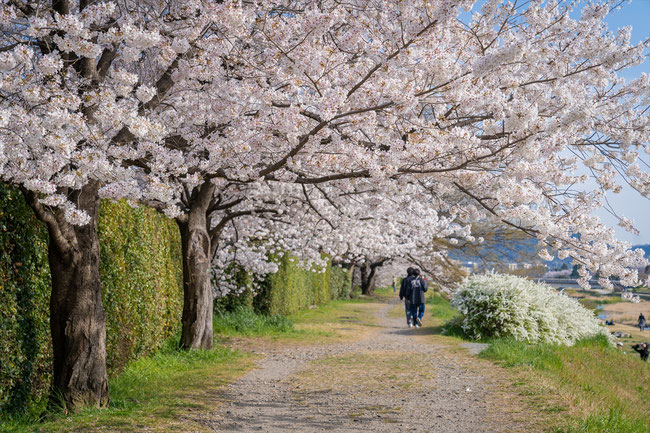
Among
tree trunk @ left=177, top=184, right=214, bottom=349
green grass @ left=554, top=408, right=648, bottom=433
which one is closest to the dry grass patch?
tree trunk @ left=177, top=184, right=214, bottom=349

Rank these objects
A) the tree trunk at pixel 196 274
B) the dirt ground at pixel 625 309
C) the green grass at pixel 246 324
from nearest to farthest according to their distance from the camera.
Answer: the tree trunk at pixel 196 274, the green grass at pixel 246 324, the dirt ground at pixel 625 309

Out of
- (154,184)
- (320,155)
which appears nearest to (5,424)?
(154,184)

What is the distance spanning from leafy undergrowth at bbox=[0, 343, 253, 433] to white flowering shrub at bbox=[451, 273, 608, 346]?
5.90 meters

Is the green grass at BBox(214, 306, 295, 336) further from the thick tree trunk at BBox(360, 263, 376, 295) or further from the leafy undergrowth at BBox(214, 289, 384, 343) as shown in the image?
the thick tree trunk at BBox(360, 263, 376, 295)

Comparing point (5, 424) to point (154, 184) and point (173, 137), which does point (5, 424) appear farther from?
point (173, 137)

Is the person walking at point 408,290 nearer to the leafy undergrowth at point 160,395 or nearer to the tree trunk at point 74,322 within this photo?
the leafy undergrowth at point 160,395

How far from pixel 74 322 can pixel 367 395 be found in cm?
371

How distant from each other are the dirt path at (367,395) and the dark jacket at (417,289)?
4635mm

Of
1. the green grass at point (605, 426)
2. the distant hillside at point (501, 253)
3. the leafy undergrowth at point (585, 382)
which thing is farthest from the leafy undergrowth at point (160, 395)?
the distant hillside at point (501, 253)

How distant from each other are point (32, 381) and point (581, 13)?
740 centimetres

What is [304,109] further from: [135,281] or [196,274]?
[196,274]

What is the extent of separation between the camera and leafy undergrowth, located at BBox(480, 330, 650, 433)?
6027 millimetres

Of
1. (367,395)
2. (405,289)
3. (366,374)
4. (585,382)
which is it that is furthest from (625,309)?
(367,395)

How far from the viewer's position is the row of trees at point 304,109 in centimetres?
534
